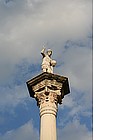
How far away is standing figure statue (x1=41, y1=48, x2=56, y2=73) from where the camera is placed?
16172 mm

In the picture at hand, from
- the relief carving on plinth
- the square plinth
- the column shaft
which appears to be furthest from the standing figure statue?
the column shaft

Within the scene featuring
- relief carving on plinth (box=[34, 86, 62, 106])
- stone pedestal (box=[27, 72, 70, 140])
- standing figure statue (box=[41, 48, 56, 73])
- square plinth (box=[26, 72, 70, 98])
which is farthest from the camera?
standing figure statue (box=[41, 48, 56, 73])

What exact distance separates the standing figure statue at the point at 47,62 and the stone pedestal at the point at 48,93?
2.33ft

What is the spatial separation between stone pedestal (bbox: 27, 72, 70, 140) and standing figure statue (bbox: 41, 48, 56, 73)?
0.71 meters

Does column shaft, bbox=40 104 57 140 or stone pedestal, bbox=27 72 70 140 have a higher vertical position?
stone pedestal, bbox=27 72 70 140

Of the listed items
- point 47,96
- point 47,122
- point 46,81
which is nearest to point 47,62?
point 46,81

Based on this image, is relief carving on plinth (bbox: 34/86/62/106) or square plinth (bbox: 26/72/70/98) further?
square plinth (bbox: 26/72/70/98)

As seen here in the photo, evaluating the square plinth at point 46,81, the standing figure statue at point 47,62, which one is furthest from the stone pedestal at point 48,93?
the standing figure statue at point 47,62

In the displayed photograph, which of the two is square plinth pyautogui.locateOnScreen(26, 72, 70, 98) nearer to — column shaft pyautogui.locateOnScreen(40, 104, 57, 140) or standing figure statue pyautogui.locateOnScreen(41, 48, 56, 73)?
standing figure statue pyautogui.locateOnScreen(41, 48, 56, 73)

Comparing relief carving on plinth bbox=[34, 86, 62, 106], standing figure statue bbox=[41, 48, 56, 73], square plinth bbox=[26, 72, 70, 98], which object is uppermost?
standing figure statue bbox=[41, 48, 56, 73]

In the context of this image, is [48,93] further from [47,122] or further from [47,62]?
[47,62]
